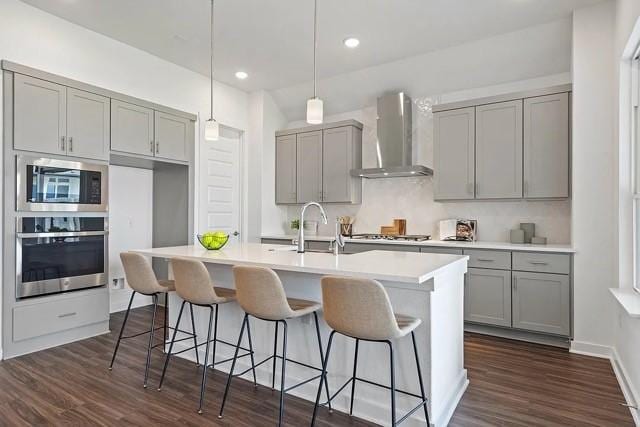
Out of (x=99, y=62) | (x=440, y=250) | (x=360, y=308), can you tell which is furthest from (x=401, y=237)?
(x=99, y=62)

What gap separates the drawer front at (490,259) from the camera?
3.85m

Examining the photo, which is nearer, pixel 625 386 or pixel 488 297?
pixel 625 386

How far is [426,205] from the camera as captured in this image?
4992mm

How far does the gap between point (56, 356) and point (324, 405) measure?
7.98 feet

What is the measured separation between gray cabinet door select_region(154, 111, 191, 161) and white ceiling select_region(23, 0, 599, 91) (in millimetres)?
723

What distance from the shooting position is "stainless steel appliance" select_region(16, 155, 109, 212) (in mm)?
3379

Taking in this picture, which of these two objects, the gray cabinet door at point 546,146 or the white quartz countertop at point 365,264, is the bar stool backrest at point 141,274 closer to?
the white quartz countertop at point 365,264

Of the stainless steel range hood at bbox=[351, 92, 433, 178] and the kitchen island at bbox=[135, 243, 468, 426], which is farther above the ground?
the stainless steel range hood at bbox=[351, 92, 433, 178]

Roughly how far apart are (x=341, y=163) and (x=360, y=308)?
11.9 feet

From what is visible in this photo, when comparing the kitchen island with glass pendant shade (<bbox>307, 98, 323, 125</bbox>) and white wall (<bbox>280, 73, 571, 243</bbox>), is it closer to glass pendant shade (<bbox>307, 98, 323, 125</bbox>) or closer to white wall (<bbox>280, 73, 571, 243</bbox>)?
glass pendant shade (<bbox>307, 98, 323, 125</bbox>)

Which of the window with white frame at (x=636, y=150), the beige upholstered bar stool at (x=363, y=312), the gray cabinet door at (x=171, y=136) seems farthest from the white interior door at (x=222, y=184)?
the window with white frame at (x=636, y=150)

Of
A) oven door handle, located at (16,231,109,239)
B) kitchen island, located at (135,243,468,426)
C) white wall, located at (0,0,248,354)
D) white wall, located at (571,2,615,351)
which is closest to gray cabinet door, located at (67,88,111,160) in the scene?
white wall, located at (0,0,248,354)

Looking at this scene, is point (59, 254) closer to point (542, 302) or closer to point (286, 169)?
point (286, 169)

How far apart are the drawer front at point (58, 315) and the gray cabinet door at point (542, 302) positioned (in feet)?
13.5
